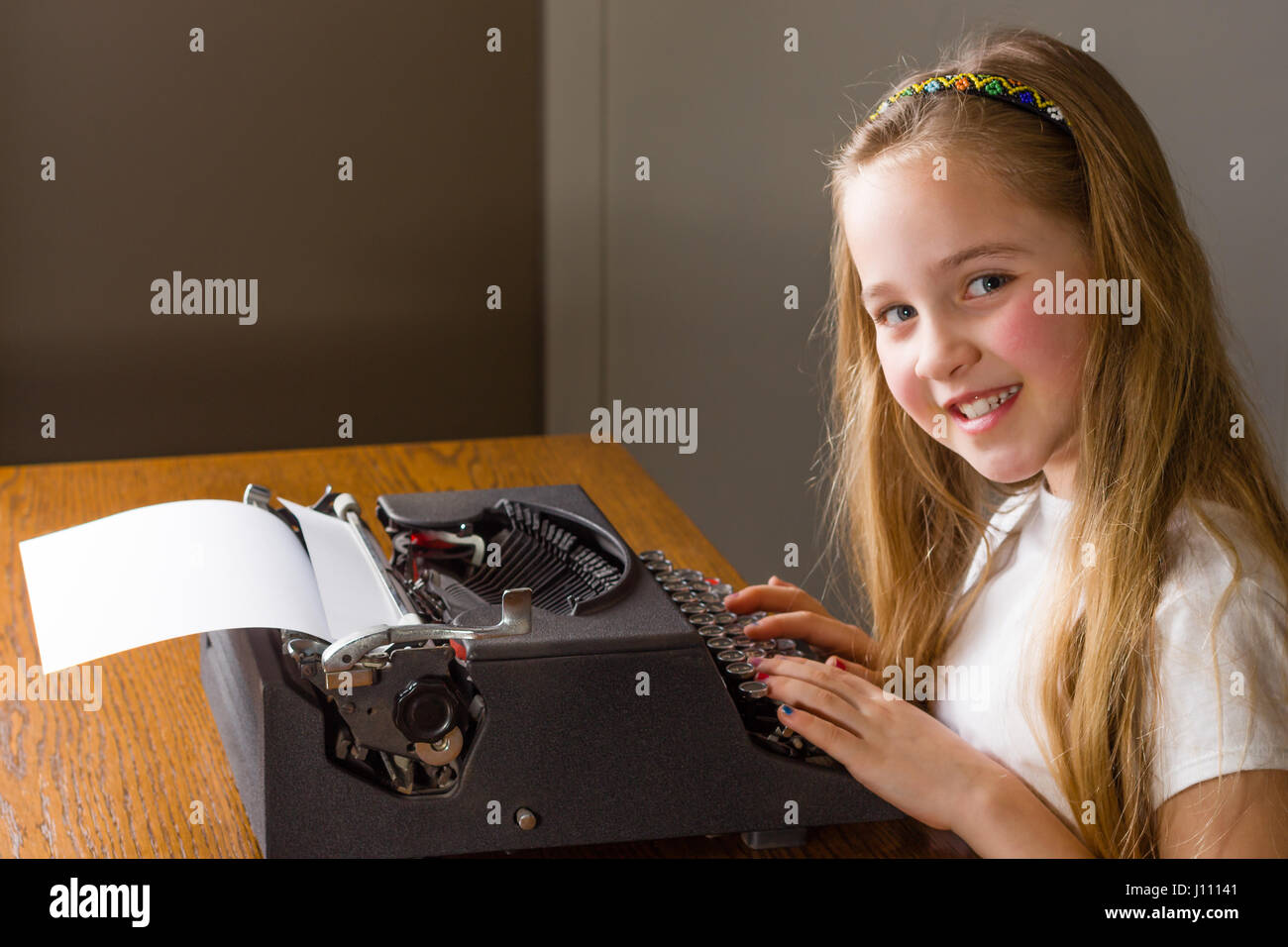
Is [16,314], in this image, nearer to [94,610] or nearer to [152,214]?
[152,214]

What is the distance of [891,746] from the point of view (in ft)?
3.58

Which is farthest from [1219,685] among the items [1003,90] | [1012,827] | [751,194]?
[751,194]

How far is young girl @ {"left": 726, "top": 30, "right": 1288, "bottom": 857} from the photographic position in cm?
100

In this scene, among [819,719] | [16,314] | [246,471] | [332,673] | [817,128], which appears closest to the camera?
[332,673]

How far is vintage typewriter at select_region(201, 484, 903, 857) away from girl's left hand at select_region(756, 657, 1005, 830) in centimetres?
2

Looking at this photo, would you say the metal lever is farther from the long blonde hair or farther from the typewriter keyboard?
the long blonde hair

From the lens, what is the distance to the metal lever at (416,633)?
98 cm

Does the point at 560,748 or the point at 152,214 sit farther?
the point at 152,214

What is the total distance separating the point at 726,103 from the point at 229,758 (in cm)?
189

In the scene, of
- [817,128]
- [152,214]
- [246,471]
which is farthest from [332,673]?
[152,214]

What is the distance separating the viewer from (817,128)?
2363mm

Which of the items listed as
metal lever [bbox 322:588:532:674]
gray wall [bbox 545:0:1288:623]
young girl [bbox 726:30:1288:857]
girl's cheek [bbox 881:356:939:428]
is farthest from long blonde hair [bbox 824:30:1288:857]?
metal lever [bbox 322:588:532:674]

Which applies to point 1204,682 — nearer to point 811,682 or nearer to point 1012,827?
point 1012,827

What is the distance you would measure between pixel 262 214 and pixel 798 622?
2.81 metres
